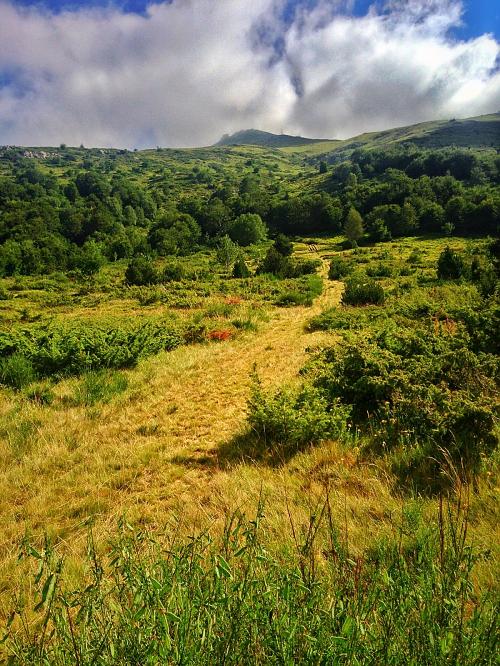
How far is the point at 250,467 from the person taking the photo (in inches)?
205

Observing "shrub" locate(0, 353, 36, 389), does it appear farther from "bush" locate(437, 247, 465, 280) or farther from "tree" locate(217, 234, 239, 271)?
"tree" locate(217, 234, 239, 271)

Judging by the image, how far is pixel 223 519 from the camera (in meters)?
3.95

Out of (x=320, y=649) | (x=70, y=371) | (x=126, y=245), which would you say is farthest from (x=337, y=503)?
(x=126, y=245)

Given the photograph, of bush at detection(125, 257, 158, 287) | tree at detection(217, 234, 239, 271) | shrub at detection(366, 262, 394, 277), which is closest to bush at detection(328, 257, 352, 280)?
shrub at detection(366, 262, 394, 277)

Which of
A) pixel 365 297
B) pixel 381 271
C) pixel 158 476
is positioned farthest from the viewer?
pixel 381 271

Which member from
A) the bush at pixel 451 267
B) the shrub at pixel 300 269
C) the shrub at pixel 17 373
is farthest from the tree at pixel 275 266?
the shrub at pixel 17 373

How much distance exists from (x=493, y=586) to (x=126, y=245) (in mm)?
70527

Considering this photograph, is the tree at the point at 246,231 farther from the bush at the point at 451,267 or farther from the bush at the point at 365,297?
the bush at the point at 365,297

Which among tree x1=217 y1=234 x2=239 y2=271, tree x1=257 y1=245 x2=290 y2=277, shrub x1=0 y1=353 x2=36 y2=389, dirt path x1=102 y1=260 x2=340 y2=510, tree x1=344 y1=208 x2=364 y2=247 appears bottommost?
dirt path x1=102 y1=260 x2=340 y2=510

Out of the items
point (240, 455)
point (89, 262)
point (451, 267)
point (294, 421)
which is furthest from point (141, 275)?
point (294, 421)

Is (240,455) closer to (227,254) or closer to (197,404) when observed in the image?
(197,404)

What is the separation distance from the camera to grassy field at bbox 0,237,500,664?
1646 mm

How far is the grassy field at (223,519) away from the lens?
1.65 metres

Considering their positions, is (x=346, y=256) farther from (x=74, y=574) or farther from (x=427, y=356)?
(x=74, y=574)
